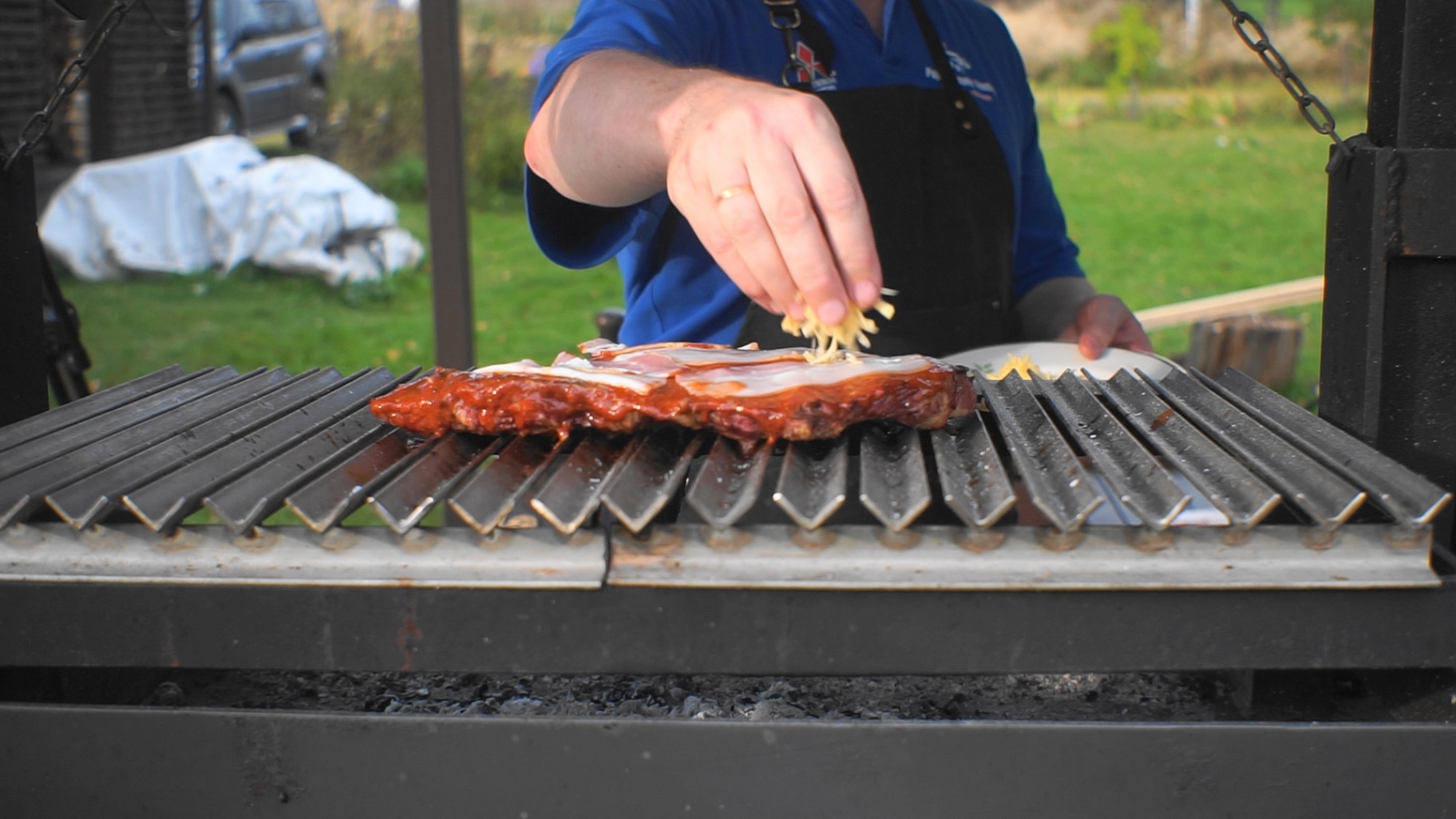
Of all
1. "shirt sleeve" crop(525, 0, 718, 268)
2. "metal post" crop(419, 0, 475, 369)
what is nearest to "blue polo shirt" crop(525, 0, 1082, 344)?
"shirt sleeve" crop(525, 0, 718, 268)

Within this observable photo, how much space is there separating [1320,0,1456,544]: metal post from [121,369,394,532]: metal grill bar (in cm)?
168

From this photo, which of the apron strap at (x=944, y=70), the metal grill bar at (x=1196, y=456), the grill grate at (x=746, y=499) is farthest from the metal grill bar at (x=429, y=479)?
the apron strap at (x=944, y=70)

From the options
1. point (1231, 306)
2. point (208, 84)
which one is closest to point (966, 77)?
point (1231, 306)

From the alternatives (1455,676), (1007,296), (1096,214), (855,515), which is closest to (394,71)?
(1096,214)

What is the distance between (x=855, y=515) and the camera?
2076mm

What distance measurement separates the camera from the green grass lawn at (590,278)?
8305mm

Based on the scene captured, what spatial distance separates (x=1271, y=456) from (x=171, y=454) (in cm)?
159

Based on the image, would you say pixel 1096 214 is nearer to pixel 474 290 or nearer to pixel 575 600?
pixel 474 290

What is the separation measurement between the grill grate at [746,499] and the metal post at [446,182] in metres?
2.60

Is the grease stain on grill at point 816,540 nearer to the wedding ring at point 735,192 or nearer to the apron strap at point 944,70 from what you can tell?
the wedding ring at point 735,192

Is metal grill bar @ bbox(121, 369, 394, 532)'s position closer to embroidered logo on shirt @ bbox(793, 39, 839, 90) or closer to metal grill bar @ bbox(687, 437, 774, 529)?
metal grill bar @ bbox(687, 437, 774, 529)

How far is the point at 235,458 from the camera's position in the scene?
5.41 ft

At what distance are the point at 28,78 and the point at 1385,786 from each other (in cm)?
1110

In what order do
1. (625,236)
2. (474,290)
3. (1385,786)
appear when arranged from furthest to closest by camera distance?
(474,290), (625,236), (1385,786)
